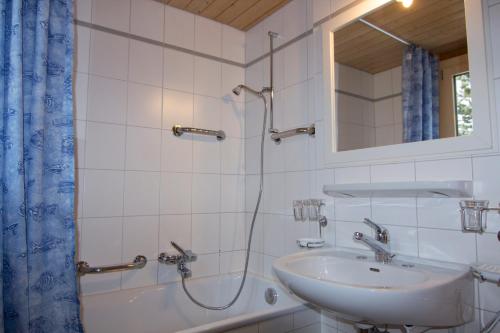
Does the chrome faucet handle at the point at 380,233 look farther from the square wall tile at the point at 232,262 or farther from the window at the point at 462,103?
the square wall tile at the point at 232,262

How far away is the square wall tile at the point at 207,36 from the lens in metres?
2.26

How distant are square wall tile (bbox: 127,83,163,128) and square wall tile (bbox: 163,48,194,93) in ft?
0.35

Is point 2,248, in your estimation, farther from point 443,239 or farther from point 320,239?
point 443,239

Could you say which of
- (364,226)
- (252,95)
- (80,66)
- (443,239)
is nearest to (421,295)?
(443,239)

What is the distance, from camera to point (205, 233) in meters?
2.19

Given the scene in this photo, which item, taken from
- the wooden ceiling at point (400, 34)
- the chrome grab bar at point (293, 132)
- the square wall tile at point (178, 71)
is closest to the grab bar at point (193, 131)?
the square wall tile at point (178, 71)

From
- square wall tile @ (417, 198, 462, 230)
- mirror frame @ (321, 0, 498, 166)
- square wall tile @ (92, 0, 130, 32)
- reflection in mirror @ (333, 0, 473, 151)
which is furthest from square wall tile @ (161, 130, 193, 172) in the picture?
square wall tile @ (417, 198, 462, 230)

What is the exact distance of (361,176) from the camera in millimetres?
1522

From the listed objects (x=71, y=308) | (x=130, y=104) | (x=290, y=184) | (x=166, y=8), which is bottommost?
(x=71, y=308)

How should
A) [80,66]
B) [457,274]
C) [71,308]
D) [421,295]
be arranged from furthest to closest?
[80,66] → [71,308] → [457,274] → [421,295]

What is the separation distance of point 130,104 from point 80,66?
1.08ft

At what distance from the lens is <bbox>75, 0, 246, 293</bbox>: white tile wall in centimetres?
184

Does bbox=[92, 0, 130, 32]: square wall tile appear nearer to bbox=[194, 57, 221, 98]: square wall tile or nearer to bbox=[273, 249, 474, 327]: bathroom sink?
bbox=[194, 57, 221, 98]: square wall tile

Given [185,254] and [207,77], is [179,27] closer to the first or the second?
[207,77]
